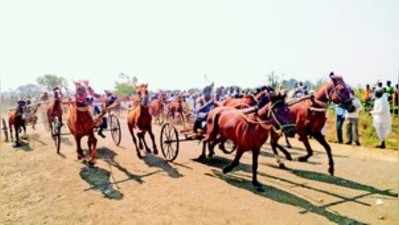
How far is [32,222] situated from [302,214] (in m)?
5.15

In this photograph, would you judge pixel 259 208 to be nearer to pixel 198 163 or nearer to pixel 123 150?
pixel 198 163

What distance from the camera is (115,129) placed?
1669 cm

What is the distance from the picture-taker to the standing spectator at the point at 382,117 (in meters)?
16.5

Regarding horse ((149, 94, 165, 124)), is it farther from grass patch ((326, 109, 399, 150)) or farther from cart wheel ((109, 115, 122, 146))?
grass patch ((326, 109, 399, 150))

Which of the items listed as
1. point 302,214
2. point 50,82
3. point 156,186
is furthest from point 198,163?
point 50,82

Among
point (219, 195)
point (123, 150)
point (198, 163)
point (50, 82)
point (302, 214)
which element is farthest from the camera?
point (50, 82)

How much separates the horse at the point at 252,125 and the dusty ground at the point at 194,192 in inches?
34.7

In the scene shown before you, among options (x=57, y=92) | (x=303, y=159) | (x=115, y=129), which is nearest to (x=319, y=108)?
(x=303, y=159)

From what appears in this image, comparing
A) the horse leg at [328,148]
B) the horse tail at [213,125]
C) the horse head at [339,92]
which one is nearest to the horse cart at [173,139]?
the horse tail at [213,125]

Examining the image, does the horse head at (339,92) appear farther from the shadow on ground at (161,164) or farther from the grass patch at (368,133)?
the grass patch at (368,133)

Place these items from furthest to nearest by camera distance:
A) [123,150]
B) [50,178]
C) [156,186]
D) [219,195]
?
[123,150] < [50,178] < [156,186] < [219,195]

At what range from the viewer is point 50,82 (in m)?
87.9

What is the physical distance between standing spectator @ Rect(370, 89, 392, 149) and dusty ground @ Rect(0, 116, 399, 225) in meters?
2.06

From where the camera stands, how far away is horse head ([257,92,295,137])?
9.45 meters
